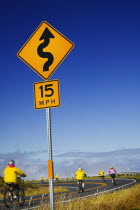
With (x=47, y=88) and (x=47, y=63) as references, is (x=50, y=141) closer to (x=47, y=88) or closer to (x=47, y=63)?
(x=47, y=88)

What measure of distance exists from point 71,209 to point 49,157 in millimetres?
1775

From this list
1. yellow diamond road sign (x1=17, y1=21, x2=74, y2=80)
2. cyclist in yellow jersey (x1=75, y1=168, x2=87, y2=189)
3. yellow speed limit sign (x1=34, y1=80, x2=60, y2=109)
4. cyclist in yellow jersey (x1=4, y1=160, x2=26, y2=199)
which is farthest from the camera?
cyclist in yellow jersey (x1=75, y1=168, x2=87, y2=189)

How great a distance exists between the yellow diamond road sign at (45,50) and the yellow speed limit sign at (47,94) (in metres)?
0.20

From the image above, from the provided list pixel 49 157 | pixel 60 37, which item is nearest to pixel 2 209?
pixel 49 157

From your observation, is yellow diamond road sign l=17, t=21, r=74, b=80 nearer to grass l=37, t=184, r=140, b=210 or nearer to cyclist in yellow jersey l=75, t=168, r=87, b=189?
grass l=37, t=184, r=140, b=210

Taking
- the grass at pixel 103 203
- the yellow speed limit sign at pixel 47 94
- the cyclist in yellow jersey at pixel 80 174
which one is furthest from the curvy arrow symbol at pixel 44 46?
the cyclist in yellow jersey at pixel 80 174

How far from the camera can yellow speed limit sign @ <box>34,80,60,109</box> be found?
20.4 feet

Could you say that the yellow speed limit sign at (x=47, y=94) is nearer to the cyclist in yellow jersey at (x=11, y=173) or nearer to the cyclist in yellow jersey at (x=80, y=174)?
the cyclist in yellow jersey at (x=11, y=173)

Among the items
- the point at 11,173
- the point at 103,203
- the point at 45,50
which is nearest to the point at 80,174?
the point at 11,173

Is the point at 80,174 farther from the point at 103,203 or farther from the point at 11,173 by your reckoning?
the point at 103,203

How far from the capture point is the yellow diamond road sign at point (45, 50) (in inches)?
256

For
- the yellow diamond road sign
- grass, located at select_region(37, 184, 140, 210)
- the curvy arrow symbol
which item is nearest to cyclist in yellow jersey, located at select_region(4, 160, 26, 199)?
grass, located at select_region(37, 184, 140, 210)

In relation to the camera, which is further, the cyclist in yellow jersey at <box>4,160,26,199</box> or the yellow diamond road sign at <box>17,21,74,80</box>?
the cyclist in yellow jersey at <box>4,160,26,199</box>

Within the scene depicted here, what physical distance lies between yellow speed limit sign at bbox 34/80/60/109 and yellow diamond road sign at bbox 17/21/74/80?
20cm
